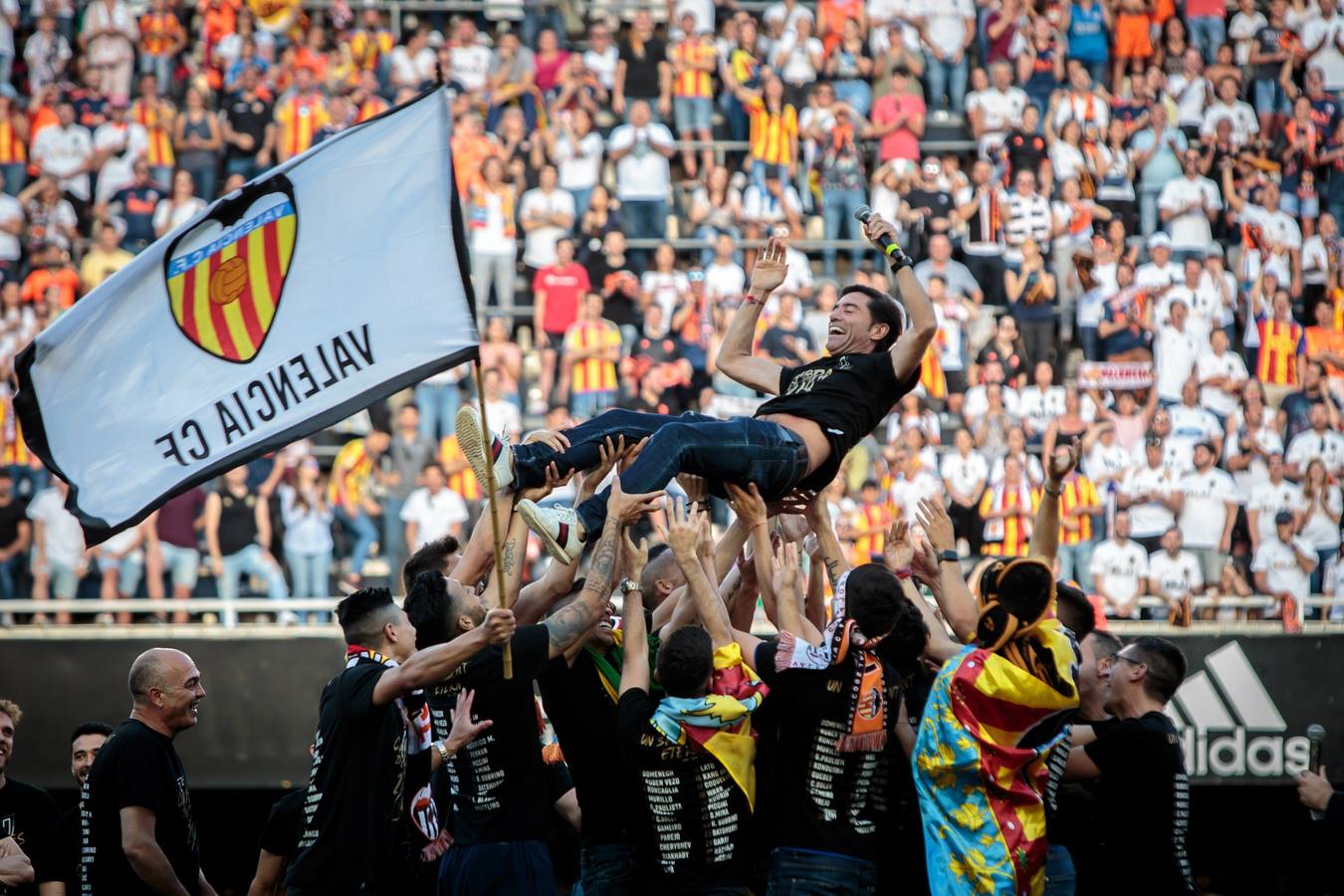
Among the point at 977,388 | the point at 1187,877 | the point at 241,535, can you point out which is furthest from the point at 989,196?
the point at 1187,877

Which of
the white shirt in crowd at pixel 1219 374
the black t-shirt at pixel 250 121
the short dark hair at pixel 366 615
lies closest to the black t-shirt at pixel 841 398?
the short dark hair at pixel 366 615

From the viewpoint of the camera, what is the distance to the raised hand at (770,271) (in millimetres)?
7199

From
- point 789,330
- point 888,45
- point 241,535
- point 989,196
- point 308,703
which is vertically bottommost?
point 308,703

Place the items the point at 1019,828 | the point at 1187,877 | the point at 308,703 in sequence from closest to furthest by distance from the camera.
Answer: the point at 1019,828 → the point at 1187,877 → the point at 308,703

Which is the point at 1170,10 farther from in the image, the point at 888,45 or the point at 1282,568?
the point at 1282,568

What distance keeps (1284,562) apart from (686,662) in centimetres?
948

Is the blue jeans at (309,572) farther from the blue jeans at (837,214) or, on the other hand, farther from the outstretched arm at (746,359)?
the outstretched arm at (746,359)

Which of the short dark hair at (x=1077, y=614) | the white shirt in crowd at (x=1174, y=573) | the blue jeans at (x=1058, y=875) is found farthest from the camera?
the white shirt in crowd at (x=1174, y=573)

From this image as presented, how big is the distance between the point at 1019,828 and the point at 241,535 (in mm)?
8797

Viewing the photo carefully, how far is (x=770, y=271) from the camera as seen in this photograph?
7219 mm

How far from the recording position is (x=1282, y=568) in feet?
45.9

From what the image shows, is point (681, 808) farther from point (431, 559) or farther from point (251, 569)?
point (251, 569)

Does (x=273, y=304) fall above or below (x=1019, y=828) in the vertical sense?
above

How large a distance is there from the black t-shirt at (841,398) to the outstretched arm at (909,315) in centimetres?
6
